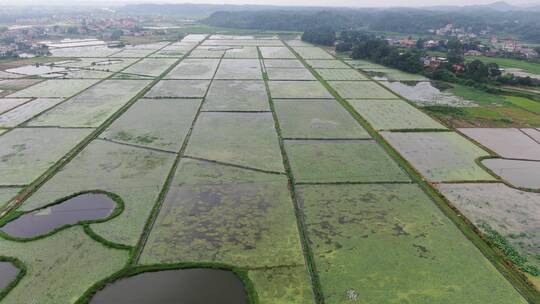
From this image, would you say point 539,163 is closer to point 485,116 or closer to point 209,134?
point 485,116

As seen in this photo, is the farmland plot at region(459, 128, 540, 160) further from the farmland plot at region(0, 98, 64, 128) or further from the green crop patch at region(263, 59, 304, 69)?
the farmland plot at region(0, 98, 64, 128)

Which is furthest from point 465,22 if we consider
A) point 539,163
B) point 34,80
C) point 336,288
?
point 336,288

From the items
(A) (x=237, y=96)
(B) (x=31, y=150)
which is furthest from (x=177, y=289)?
(A) (x=237, y=96)

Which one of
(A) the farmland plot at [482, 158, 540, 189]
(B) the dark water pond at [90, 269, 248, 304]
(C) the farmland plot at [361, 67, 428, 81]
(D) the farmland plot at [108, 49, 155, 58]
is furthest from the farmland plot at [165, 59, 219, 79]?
(B) the dark water pond at [90, 269, 248, 304]

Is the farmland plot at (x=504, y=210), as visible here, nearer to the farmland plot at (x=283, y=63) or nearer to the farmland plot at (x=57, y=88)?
the farmland plot at (x=57, y=88)

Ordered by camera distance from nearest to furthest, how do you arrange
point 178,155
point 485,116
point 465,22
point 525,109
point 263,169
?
1. point 263,169
2. point 178,155
3. point 485,116
4. point 525,109
5. point 465,22

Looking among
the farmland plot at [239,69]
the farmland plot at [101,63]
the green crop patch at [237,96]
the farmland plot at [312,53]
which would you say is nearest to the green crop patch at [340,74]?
the farmland plot at [239,69]
